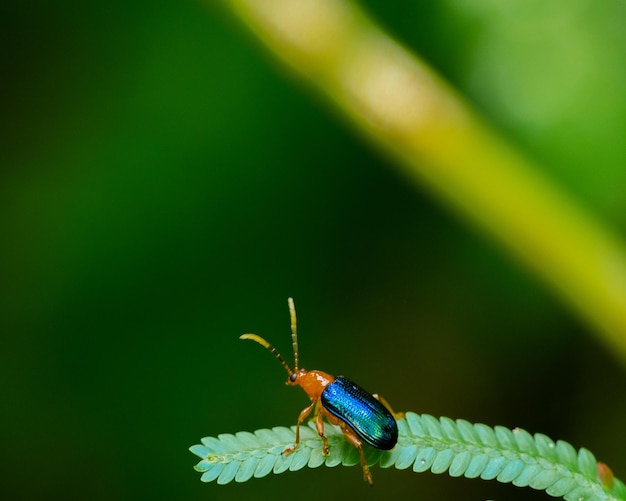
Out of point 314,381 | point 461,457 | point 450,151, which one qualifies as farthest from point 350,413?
point 450,151

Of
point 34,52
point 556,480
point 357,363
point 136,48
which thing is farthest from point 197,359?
point 556,480

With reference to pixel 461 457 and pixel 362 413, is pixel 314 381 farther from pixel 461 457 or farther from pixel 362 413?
pixel 461 457

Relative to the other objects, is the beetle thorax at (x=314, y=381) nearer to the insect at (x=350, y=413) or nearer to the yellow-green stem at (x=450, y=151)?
the insect at (x=350, y=413)

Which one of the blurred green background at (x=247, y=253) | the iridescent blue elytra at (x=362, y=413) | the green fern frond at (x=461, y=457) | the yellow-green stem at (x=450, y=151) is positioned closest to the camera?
the green fern frond at (x=461, y=457)

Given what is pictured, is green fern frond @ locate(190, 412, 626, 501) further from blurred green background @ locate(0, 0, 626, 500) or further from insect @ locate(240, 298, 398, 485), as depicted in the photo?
blurred green background @ locate(0, 0, 626, 500)

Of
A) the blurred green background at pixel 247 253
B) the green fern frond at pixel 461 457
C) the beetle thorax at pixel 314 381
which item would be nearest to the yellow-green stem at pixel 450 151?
the blurred green background at pixel 247 253

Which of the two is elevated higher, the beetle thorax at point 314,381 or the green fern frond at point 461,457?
the beetle thorax at point 314,381

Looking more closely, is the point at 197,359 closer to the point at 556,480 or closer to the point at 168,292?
the point at 168,292
